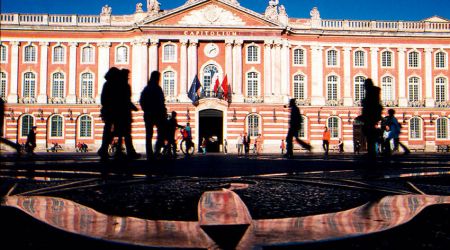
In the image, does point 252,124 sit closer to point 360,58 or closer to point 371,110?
point 360,58

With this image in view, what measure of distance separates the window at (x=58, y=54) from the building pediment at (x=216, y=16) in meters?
8.97

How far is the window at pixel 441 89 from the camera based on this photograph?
3688cm

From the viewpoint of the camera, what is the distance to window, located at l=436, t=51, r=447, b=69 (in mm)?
36938

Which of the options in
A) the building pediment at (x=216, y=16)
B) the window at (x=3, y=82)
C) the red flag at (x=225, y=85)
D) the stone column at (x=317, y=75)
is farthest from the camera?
the stone column at (x=317, y=75)

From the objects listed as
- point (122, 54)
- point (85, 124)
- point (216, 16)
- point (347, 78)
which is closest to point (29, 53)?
point (85, 124)

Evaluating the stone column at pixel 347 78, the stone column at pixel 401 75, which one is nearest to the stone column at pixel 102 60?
the stone column at pixel 347 78

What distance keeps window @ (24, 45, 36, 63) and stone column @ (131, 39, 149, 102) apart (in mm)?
8531

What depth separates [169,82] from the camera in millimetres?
34125

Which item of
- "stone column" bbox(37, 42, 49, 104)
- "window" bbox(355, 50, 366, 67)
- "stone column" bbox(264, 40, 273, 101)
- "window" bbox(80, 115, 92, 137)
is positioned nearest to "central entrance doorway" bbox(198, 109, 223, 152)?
"stone column" bbox(264, 40, 273, 101)

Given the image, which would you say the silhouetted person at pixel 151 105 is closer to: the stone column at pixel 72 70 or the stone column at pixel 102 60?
the stone column at pixel 102 60

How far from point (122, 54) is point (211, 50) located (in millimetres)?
7652

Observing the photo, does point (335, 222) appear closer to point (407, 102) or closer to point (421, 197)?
point (421, 197)

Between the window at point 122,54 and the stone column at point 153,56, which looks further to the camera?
the window at point 122,54

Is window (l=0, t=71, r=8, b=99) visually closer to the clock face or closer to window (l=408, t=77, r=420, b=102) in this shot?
the clock face
